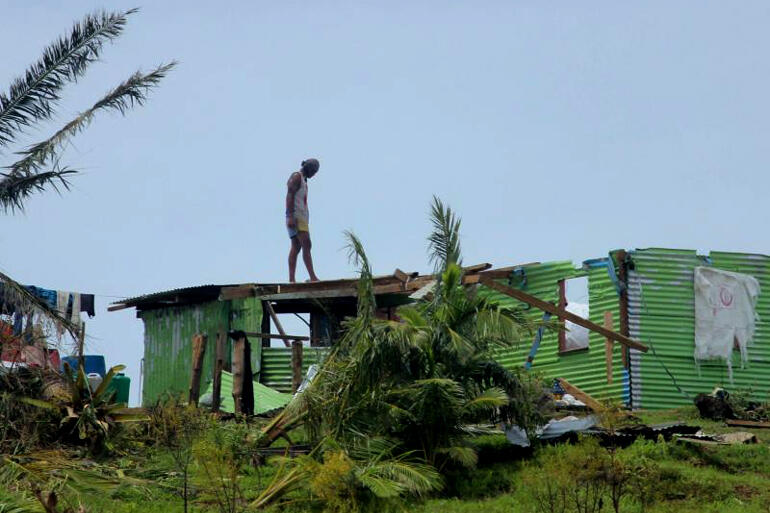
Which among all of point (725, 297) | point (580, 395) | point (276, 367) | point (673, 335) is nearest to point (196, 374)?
point (276, 367)

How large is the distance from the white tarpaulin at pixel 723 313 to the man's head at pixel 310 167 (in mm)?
7322

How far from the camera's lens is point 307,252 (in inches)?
989

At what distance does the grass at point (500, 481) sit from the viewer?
15.3m

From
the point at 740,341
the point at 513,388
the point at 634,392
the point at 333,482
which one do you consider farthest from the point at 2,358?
the point at 740,341

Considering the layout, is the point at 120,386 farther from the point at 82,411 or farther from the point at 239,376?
the point at 82,411

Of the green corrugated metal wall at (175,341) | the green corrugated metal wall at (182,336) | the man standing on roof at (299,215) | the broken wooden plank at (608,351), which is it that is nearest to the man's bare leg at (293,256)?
the man standing on roof at (299,215)

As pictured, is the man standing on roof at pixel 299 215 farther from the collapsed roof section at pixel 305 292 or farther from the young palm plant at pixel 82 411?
the young palm plant at pixel 82 411

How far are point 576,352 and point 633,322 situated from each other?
1.35 m

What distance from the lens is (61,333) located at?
52.8 ft

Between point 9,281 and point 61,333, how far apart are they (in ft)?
2.86

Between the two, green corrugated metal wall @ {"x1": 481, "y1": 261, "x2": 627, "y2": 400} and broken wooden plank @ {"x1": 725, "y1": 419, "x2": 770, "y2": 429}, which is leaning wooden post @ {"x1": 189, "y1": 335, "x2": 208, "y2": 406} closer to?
green corrugated metal wall @ {"x1": 481, "y1": 261, "x2": 627, "y2": 400}

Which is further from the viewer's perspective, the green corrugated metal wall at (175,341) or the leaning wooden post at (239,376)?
the green corrugated metal wall at (175,341)

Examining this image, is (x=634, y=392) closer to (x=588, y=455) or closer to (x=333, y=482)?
(x=588, y=455)

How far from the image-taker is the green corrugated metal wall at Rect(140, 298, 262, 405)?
85.0 feet
